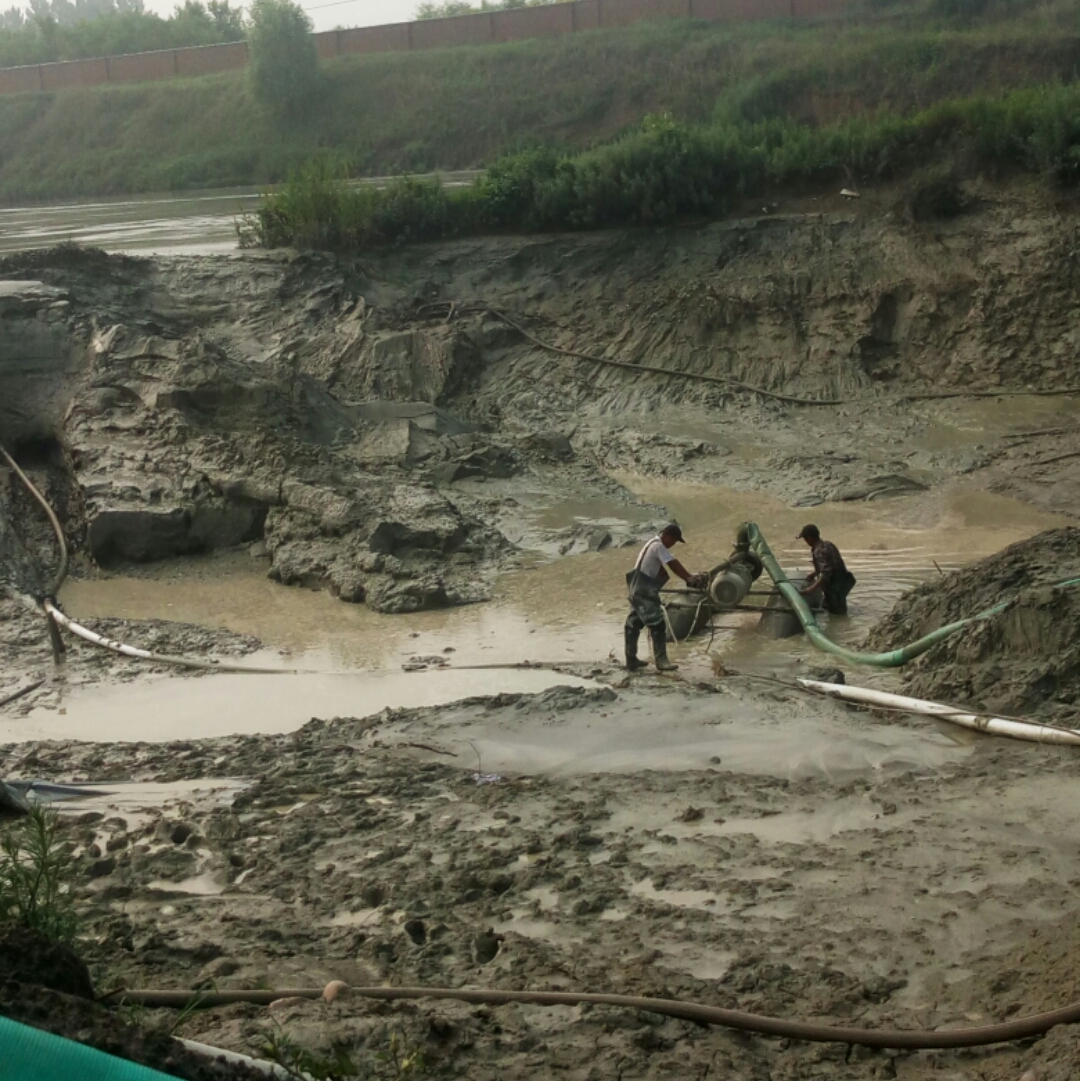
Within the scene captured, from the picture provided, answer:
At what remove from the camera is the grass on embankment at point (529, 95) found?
29.8 meters

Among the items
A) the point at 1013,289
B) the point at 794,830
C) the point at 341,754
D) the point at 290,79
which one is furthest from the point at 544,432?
the point at 290,79

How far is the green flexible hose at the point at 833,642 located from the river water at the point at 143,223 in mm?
13708

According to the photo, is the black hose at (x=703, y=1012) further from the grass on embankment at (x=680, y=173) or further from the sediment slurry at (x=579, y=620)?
the grass on embankment at (x=680, y=173)

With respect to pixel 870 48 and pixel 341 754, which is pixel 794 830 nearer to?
pixel 341 754

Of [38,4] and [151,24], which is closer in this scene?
[151,24]

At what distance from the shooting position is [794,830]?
645cm

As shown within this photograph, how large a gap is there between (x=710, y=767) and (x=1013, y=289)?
1349 centimetres

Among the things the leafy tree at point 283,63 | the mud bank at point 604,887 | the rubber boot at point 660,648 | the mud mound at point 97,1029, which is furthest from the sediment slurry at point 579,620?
the leafy tree at point 283,63

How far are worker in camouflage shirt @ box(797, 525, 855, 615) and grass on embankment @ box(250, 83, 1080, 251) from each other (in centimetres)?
1024

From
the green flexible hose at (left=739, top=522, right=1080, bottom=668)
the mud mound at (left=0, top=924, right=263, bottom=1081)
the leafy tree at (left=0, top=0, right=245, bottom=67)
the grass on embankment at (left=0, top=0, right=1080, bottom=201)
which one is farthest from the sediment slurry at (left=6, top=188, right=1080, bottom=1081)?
the leafy tree at (left=0, top=0, right=245, bottom=67)

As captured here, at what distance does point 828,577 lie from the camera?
11.3 meters

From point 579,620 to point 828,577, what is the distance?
2180mm

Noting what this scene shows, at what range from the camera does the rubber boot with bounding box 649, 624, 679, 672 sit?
10289mm

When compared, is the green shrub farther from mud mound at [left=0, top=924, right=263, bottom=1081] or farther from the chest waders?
the chest waders
